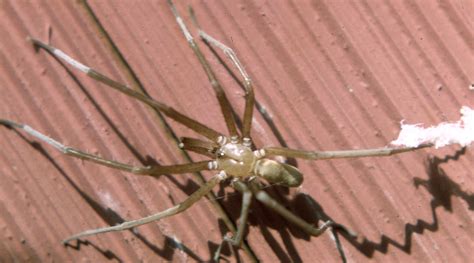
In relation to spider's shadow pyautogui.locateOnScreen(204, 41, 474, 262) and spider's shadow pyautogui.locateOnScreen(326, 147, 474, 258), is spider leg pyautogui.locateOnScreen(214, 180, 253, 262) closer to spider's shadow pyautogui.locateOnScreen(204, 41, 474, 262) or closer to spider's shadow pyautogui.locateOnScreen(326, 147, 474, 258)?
spider's shadow pyautogui.locateOnScreen(204, 41, 474, 262)

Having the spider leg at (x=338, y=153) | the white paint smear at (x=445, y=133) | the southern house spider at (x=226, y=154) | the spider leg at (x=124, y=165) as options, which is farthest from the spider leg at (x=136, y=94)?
the white paint smear at (x=445, y=133)

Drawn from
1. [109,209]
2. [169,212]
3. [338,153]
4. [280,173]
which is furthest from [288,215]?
[109,209]

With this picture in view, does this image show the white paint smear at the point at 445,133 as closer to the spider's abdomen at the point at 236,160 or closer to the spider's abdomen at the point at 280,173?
the spider's abdomen at the point at 280,173

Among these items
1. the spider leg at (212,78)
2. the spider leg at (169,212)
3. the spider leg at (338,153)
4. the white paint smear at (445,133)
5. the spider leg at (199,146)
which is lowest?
the white paint smear at (445,133)

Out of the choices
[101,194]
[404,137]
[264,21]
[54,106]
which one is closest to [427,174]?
[404,137]

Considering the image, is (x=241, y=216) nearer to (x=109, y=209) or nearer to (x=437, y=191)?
(x=109, y=209)

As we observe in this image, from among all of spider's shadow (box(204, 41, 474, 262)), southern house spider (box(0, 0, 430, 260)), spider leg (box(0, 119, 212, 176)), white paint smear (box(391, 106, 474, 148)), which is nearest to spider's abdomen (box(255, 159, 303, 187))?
southern house spider (box(0, 0, 430, 260))

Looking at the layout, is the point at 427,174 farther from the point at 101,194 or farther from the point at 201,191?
the point at 101,194
